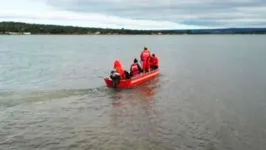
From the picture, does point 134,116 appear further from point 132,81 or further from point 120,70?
point 132,81

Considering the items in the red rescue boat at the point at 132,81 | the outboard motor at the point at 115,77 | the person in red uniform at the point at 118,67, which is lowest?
the red rescue boat at the point at 132,81

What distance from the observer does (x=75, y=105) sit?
18.4m

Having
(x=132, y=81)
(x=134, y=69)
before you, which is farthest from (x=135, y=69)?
(x=132, y=81)

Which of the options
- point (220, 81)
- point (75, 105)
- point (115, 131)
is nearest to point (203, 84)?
point (220, 81)

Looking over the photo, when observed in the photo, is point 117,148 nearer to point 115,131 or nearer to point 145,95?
point 115,131

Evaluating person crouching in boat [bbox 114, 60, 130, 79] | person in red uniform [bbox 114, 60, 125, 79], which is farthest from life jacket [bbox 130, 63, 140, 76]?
person in red uniform [bbox 114, 60, 125, 79]

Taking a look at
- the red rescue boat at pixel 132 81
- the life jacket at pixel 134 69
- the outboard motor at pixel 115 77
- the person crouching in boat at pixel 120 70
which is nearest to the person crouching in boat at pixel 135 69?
the life jacket at pixel 134 69

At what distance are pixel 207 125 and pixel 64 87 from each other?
1135 cm

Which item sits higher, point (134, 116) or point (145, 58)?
point (145, 58)

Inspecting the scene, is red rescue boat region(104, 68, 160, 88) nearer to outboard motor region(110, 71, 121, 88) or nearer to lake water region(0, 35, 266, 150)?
outboard motor region(110, 71, 121, 88)

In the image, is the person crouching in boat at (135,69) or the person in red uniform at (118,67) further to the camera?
the person crouching in boat at (135,69)

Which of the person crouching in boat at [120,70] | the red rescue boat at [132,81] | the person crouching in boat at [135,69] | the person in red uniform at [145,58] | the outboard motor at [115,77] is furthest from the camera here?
the person in red uniform at [145,58]

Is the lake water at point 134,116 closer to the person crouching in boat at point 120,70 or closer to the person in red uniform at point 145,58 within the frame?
the person crouching in boat at point 120,70

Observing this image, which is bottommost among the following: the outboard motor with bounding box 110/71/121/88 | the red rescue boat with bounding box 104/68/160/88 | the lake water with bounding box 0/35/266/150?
the lake water with bounding box 0/35/266/150
